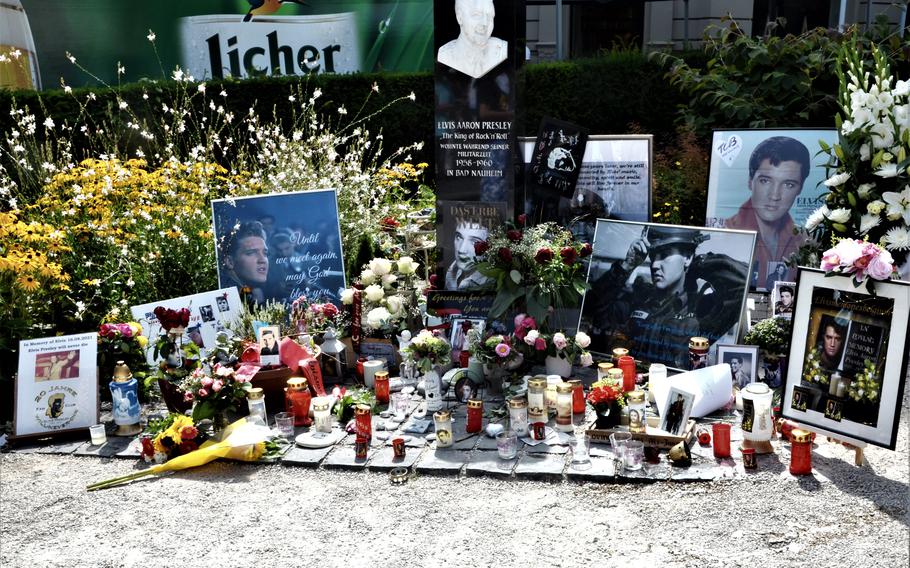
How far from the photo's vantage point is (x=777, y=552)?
12.6 ft

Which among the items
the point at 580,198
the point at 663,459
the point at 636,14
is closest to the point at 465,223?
the point at 580,198

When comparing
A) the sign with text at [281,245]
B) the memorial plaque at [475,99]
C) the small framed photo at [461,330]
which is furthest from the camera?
the sign with text at [281,245]

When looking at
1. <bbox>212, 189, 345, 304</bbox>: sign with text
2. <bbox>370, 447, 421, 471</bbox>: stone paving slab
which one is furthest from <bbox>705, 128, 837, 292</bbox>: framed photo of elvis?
<bbox>370, 447, 421, 471</bbox>: stone paving slab

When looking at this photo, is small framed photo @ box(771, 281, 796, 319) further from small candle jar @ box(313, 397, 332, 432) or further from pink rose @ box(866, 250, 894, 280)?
small candle jar @ box(313, 397, 332, 432)

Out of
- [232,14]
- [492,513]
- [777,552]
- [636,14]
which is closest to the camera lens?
[777,552]

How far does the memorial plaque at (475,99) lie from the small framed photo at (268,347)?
2028 millimetres

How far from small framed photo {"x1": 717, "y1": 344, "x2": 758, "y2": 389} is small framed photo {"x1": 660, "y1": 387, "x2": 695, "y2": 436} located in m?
0.81

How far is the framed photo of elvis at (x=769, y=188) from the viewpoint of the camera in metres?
7.31

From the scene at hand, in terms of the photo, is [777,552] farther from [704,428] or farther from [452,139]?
[452,139]

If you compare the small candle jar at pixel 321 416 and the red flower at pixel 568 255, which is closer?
the small candle jar at pixel 321 416

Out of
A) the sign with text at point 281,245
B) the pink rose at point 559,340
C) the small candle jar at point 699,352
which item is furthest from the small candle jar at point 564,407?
the sign with text at point 281,245

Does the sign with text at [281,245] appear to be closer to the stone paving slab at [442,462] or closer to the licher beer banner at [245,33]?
the stone paving slab at [442,462]

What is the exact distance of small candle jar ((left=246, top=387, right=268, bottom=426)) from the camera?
17.8ft

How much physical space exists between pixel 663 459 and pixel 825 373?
1047 mm
